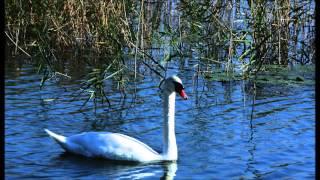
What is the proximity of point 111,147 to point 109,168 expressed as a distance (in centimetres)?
34

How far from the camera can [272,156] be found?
898cm

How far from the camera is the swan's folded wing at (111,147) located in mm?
8750

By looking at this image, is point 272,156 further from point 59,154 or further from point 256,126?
point 59,154

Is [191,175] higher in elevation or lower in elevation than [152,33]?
lower

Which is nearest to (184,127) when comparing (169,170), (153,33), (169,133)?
(169,133)

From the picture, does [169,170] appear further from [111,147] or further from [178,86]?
[178,86]

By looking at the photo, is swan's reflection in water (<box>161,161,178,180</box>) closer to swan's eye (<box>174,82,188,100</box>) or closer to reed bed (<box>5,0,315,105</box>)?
swan's eye (<box>174,82,188,100</box>)

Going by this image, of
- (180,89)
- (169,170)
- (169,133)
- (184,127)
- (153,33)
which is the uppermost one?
(153,33)

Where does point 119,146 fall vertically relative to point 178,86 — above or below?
below

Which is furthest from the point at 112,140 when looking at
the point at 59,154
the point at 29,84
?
the point at 29,84

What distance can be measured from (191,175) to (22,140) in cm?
237

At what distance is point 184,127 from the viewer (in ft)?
34.6

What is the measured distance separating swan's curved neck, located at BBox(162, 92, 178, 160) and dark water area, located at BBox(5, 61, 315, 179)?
6.1 inches

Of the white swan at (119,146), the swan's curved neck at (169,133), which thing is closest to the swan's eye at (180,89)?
the white swan at (119,146)
